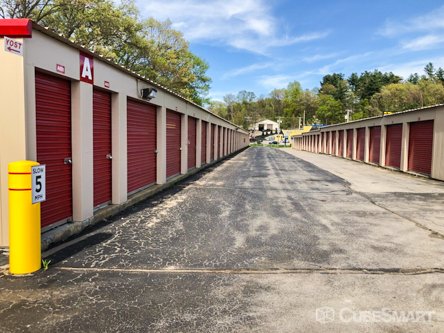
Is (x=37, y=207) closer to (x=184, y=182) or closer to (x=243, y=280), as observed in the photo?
(x=243, y=280)

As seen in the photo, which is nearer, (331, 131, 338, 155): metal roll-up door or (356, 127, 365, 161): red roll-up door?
(356, 127, 365, 161): red roll-up door

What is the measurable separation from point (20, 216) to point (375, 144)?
2438 cm

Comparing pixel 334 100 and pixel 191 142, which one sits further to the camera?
pixel 334 100

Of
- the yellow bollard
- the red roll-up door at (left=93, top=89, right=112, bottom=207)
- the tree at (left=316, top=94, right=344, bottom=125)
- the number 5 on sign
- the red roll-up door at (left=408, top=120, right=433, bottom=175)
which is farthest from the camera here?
the tree at (left=316, top=94, right=344, bottom=125)

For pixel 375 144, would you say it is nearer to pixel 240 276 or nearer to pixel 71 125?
pixel 71 125

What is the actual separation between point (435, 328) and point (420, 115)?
54.4 feet

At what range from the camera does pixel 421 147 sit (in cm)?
1755

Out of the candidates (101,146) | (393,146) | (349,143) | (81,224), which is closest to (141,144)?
(101,146)

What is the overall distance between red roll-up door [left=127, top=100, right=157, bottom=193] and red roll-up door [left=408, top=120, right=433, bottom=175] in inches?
502

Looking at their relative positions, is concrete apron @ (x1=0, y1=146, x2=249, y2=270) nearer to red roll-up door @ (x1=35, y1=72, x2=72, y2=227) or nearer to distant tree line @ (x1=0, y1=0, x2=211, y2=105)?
red roll-up door @ (x1=35, y1=72, x2=72, y2=227)

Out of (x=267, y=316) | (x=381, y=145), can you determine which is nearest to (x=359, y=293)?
(x=267, y=316)

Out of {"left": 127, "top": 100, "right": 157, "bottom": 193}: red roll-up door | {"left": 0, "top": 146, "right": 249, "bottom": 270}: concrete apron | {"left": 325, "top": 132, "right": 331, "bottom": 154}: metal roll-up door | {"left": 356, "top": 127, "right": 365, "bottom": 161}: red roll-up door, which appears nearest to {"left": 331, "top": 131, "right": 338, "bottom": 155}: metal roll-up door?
{"left": 325, "top": 132, "right": 331, "bottom": 154}: metal roll-up door

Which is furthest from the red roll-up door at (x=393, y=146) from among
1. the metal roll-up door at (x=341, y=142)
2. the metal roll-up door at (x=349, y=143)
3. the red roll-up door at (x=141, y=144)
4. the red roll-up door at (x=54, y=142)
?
the red roll-up door at (x=54, y=142)

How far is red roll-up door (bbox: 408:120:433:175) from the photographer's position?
1670 centimetres
